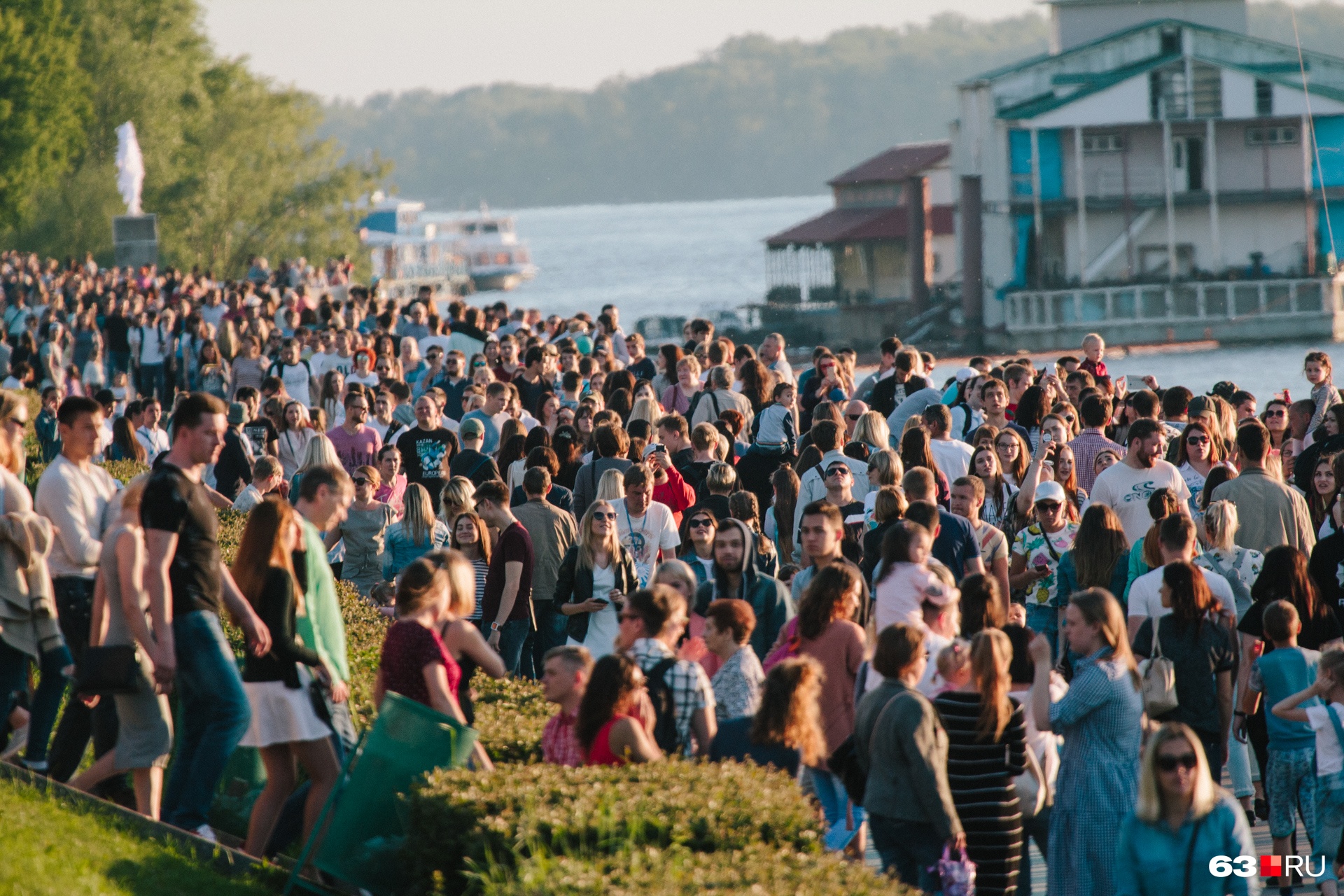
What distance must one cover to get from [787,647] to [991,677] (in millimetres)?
1228

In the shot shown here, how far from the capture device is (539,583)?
34.9 ft

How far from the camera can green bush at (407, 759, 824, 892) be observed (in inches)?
227

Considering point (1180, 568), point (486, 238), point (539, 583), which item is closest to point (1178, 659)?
point (1180, 568)

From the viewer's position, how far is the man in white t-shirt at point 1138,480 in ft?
32.6

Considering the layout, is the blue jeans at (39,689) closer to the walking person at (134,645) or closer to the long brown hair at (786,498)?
the walking person at (134,645)

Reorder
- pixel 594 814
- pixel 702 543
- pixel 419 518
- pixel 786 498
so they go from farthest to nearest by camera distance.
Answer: pixel 786 498, pixel 419 518, pixel 702 543, pixel 594 814

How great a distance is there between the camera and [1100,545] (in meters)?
8.90

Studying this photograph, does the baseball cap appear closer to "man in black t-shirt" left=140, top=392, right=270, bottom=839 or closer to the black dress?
the black dress

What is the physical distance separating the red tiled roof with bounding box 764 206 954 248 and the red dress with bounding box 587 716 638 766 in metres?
60.1

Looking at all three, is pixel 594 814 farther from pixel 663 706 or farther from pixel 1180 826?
pixel 1180 826

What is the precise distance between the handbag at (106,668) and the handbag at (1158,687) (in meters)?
4.10

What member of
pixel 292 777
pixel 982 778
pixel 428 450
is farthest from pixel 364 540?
pixel 982 778

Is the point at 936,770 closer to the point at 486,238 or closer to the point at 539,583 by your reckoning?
the point at 539,583

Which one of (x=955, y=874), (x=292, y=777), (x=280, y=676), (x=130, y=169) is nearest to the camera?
(x=955, y=874)
